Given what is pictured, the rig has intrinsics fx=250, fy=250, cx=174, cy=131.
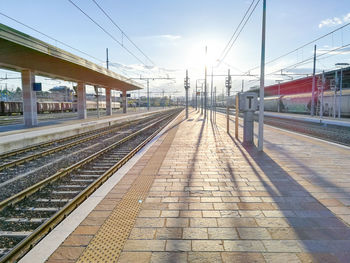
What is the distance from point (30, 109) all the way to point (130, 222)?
18784mm

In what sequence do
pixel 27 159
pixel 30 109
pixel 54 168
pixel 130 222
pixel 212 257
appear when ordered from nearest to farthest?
pixel 212 257, pixel 130 222, pixel 54 168, pixel 27 159, pixel 30 109

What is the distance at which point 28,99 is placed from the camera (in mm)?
18703

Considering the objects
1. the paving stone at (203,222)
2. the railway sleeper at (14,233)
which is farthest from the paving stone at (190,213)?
the railway sleeper at (14,233)

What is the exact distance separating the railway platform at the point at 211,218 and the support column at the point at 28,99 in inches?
634

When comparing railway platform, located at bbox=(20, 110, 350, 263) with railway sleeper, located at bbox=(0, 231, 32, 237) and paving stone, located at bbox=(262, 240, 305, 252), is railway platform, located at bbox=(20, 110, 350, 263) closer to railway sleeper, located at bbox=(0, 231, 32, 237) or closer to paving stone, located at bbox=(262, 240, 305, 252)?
paving stone, located at bbox=(262, 240, 305, 252)

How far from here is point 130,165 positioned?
668 centimetres

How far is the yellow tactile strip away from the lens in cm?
264

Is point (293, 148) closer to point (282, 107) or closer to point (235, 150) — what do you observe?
point (235, 150)

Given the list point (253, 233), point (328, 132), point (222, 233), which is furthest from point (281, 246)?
point (328, 132)

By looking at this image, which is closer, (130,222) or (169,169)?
(130,222)

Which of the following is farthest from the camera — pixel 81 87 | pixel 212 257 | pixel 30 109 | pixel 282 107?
pixel 282 107

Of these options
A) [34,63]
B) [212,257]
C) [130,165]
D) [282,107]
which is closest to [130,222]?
[212,257]

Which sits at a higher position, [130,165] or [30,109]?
[30,109]

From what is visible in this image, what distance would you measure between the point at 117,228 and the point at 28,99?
1893cm
